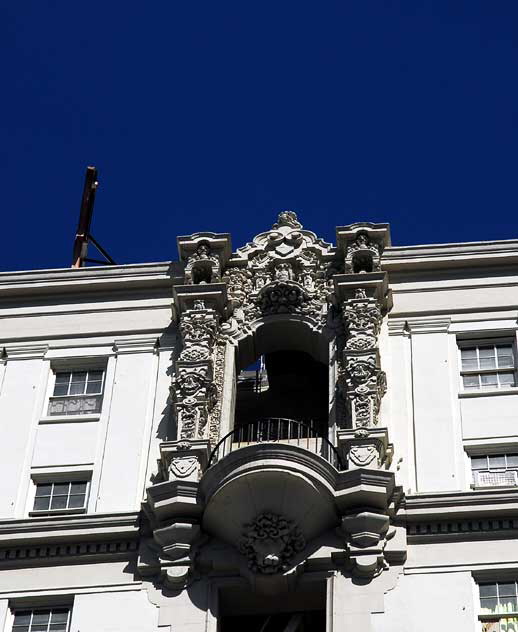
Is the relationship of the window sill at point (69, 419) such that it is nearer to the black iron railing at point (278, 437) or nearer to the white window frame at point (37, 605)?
the black iron railing at point (278, 437)

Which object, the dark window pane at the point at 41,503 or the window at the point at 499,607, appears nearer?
the window at the point at 499,607

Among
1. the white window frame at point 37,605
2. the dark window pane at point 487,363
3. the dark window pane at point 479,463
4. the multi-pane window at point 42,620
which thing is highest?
the dark window pane at point 487,363

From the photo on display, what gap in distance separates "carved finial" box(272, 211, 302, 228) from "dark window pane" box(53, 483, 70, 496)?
30.1 ft

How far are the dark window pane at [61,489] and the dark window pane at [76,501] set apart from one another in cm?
26

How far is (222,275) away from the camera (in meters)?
44.6

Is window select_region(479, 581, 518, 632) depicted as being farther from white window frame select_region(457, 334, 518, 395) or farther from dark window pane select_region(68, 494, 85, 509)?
dark window pane select_region(68, 494, 85, 509)

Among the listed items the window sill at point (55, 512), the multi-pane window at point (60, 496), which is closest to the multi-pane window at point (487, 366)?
the multi-pane window at point (60, 496)

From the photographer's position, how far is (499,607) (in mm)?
36719

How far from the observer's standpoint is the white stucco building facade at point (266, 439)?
37.3 metres

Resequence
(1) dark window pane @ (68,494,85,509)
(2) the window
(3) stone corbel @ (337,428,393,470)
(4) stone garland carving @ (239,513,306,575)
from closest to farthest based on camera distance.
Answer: (2) the window
(4) stone garland carving @ (239,513,306,575)
(3) stone corbel @ (337,428,393,470)
(1) dark window pane @ (68,494,85,509)

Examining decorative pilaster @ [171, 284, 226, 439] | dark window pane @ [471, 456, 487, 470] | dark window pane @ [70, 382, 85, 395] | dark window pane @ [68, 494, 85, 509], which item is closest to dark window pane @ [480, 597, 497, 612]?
dark window pane @ [471, 456, 487, 470]

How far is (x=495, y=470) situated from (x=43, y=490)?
10290 millimetres

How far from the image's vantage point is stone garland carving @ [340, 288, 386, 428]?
40031 mm

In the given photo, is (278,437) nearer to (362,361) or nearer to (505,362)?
(362,361)
